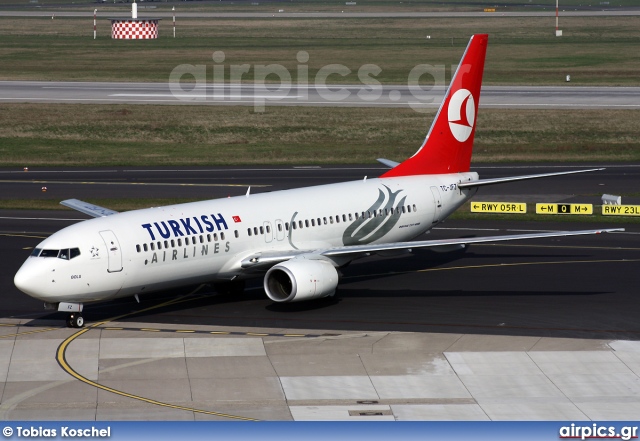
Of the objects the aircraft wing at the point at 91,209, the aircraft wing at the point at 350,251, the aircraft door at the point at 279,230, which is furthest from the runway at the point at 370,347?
the aircraft wing at the point at 91,209

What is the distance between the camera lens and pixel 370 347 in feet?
119

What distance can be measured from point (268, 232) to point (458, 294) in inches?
333

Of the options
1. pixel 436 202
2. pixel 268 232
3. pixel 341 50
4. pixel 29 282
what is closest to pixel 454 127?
pixel 436 202

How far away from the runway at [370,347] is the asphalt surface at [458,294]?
0.38ft

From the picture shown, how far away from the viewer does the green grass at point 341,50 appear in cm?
12862

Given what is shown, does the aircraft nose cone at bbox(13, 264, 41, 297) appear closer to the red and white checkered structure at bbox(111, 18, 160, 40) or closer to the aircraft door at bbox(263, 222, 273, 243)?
the aircraft door at bbox(263, 222, 273, 243)

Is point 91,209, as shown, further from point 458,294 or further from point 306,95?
point 306,95

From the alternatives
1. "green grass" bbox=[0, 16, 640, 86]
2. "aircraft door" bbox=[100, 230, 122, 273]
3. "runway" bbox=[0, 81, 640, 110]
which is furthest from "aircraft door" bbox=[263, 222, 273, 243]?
"green grass" bbox=[0, 16, 640, 86]

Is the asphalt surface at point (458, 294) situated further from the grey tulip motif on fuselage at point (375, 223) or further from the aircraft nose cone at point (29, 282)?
the aircraft nose cone at point (29, 282)

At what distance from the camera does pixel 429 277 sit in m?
47.5

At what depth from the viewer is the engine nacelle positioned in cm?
3956

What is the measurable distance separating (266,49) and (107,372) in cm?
12666

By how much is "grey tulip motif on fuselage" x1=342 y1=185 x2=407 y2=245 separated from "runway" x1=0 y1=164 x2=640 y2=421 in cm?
215
